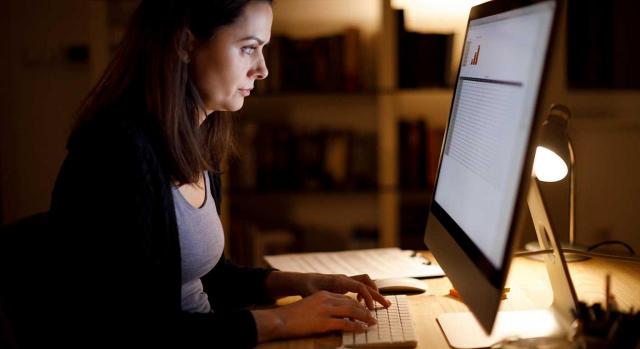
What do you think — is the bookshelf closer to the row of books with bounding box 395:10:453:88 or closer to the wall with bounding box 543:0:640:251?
the row of books with bounding box 395:10:453:88

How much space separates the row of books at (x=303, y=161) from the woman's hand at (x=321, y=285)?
1.70 metres

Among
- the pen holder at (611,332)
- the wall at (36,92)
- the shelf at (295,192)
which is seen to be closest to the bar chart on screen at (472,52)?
the pen holder at (611,332)

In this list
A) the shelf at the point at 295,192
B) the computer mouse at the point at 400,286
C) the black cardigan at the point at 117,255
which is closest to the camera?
the black cardigan at the point at 117,255

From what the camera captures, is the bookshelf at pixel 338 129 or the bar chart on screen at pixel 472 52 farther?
the bookshelf at pixel 338 129

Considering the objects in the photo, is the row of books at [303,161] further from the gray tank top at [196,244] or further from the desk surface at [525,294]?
the gray tank top at [196,244]

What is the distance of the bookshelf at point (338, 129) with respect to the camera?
9.82 feet

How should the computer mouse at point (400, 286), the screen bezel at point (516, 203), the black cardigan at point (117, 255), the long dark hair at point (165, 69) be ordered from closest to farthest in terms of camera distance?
the screen bezel at point (516, 203)
the black cardigan at point (117, 255)
the long dark hair at point (165, 69)
the computer mouse at point (400, 286)

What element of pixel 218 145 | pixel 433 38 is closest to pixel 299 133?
pixel 433 38

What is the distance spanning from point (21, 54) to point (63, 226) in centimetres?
255

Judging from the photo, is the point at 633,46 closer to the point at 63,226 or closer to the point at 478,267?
the point at 478,267

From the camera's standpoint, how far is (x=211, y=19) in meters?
1.22

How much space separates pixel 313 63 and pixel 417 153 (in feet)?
1.90

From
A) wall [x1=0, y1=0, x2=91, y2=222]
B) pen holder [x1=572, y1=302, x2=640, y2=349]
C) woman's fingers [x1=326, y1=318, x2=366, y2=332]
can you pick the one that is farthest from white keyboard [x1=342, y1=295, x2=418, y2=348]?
wall [x1=0, y1=0, x2=91, y2=222]

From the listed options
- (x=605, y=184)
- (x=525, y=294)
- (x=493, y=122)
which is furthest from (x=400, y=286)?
(x=605, y=184)
